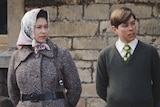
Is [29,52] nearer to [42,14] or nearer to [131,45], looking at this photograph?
[42,14]

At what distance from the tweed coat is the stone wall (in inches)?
71.6

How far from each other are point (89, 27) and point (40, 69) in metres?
2.04

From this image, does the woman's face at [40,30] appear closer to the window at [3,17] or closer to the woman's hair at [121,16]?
the woman's hair at [121,16]

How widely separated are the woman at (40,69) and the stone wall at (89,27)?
183cm

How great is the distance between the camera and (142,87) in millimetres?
3406

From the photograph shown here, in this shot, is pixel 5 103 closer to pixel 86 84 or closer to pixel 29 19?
pixel 86 84

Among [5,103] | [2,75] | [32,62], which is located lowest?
[5,103]

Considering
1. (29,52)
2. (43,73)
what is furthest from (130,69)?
(29,52)

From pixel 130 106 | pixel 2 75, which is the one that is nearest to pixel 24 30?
pixel 130 106

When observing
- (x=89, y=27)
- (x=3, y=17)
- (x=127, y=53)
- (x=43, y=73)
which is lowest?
(x=43, y=73)

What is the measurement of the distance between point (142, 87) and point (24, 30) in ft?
3.39

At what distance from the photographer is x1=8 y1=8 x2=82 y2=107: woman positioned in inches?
134

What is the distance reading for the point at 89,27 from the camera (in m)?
5.34

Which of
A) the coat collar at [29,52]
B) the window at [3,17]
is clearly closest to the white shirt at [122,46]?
the coat collar at [29,52]
